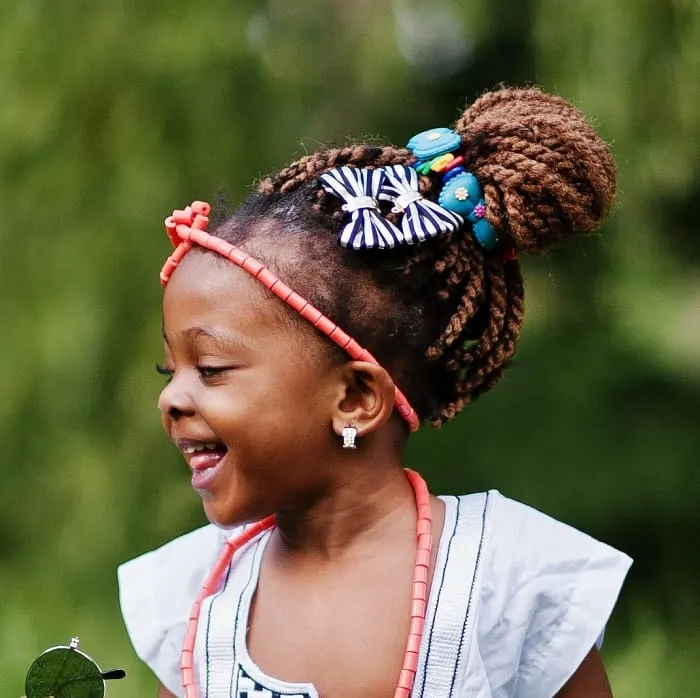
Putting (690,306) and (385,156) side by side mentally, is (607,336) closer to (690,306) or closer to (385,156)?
(690,306)

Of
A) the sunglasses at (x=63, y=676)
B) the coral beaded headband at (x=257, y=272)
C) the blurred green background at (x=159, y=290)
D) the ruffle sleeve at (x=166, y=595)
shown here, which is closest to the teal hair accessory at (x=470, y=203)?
the coral beaded headband at (x=257, y=272)

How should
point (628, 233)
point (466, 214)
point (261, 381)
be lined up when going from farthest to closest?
point (628, 233) → point (466, 214) → point (261, 381)

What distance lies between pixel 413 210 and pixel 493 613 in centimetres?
50

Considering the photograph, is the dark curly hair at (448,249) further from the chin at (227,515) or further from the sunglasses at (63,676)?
the sunglasses at (63,676)

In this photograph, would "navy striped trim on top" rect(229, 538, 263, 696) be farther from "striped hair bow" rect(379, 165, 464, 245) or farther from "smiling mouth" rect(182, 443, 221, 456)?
"striped hair bow" rect(379, 165, 464, 245)

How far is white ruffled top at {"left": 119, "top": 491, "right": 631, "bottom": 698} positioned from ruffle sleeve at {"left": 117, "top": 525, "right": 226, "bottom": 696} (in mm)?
84

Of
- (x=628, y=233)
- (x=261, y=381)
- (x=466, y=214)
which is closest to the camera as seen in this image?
(x=261, y=381)

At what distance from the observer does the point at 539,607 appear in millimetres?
1487

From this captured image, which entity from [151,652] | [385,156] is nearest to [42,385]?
[151,652]

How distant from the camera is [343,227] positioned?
1495 millimetres

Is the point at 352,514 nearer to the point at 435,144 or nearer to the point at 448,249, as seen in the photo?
the point at 448,249

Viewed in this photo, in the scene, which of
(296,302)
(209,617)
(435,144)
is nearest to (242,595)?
(209,617)

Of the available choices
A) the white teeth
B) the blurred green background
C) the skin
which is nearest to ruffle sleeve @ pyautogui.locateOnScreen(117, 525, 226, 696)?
the skin

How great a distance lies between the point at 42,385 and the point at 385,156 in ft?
4.15
